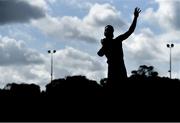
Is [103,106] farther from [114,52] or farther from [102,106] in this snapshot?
[114,52]

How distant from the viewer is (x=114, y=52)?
1171cm

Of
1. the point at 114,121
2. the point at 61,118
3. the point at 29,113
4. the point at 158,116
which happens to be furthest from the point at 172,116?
the point at 29,113

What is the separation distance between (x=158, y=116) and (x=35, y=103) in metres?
2.76

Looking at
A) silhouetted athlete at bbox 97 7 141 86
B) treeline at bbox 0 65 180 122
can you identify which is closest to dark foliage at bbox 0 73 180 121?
treeline at bbox 0 65 180 122

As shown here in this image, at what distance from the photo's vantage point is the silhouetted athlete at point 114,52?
11.5 metres

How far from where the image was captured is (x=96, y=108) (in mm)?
10922

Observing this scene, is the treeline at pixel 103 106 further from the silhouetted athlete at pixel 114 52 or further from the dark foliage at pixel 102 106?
the silhouetted athlete at pixel 114 52

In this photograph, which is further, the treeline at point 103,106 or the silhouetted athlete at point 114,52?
the silhouetted athlete at point 114,52

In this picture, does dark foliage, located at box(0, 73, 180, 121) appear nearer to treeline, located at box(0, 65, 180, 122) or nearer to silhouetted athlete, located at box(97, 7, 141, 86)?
treeline, located at box(0, 65, 180, 122)

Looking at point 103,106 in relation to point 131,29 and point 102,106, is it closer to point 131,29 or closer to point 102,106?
point 102,106

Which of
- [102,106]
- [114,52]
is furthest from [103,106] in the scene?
[114,52]

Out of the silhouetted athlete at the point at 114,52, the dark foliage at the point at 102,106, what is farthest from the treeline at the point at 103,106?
the silhouetted athlete at the point at 114,52

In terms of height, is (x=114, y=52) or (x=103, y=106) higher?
(x=114, y=52)

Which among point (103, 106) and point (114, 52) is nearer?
point (103, 106)
